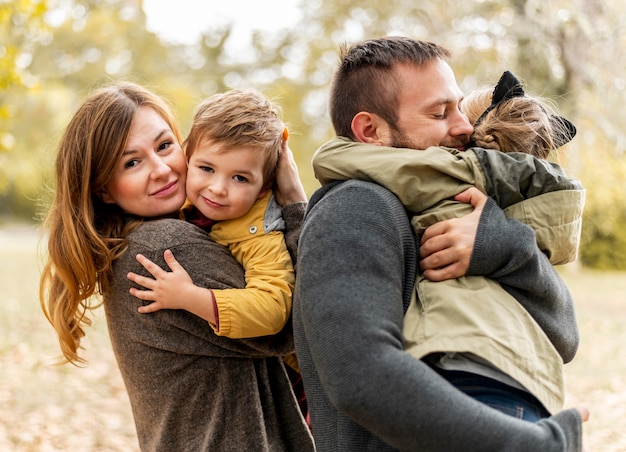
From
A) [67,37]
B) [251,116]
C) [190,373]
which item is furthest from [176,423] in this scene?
[67,37]

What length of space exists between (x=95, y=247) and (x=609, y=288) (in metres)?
17.7

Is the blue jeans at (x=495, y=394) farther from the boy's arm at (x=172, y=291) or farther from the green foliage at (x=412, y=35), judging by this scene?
the green foliage at (x=412, y=35)

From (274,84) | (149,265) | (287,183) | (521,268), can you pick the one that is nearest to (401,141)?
(521,268)

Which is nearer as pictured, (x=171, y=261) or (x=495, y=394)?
(x=495, y=394)

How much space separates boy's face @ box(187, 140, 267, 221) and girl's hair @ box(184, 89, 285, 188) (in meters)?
0.03

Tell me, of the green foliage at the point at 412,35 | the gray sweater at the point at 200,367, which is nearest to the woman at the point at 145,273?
the gray sweater at the point at 200,367

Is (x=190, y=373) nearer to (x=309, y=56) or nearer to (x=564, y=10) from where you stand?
(x=564, y=10)

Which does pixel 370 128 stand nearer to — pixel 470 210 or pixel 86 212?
pixel 470 210

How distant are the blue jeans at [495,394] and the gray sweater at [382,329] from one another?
52mm

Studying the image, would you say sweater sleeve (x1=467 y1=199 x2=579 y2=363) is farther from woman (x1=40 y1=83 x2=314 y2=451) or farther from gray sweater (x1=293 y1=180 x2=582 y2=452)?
woman (x1=40 y1=83 x2=314 y2=451)

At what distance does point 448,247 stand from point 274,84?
16.4 metres

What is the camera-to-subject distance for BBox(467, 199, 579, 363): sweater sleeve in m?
1.73

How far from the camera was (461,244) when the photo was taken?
1713mm

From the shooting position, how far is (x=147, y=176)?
2311 millimetres
